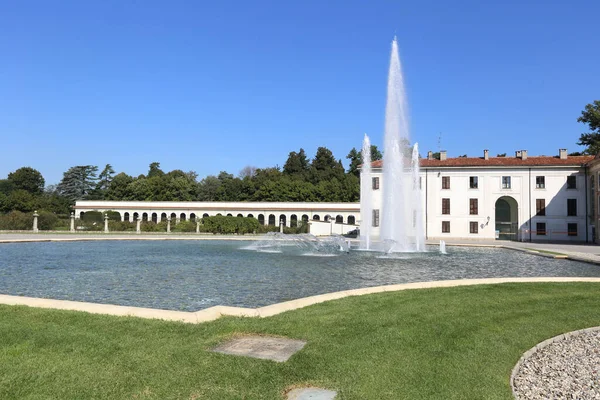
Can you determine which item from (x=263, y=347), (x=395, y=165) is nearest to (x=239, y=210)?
(x=395, y=165)

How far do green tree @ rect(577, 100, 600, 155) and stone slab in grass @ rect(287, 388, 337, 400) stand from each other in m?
62.9

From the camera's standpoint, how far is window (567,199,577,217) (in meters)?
43.5

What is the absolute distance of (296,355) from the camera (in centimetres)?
497

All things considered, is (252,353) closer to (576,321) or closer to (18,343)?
(18,343)

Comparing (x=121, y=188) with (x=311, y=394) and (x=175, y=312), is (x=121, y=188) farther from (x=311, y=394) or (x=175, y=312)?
(x=311, y=394)

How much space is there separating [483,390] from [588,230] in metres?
46.5

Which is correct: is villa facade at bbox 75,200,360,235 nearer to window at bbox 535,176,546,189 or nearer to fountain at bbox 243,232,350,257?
window at bbox 535,176,546,189

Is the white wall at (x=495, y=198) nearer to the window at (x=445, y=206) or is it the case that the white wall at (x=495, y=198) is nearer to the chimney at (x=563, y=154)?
the window at (x=445, y=206)

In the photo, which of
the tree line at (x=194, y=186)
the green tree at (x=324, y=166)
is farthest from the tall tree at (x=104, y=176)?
the green tree at (x=324, y=166)

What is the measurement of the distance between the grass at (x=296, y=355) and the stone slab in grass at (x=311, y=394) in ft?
0.33

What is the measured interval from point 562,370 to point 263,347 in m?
3.51

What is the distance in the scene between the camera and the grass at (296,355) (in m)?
4.07

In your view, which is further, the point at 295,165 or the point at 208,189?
the point at 295,165

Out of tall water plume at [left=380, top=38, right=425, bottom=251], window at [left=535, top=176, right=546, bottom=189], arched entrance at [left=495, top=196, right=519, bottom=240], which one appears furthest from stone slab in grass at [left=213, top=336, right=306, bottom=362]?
arched entrance at [left=495, top=196, right=519, bottom=240]
